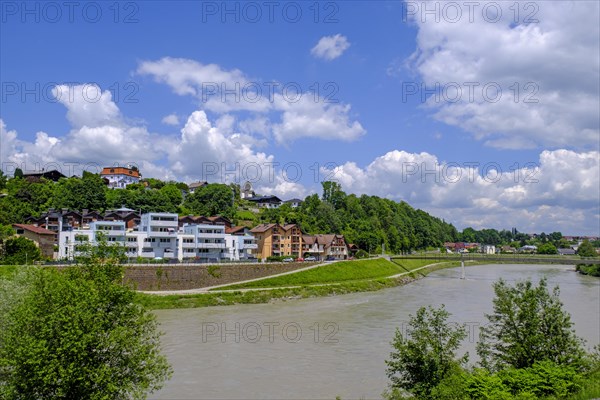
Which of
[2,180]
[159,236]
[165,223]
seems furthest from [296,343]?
[2,180]

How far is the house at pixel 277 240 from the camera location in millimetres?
78375

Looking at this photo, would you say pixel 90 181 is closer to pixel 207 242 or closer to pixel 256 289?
pixel 207 242

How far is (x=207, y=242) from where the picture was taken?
67375 mm

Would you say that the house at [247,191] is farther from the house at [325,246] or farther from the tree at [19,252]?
→ the tree at [19,252]

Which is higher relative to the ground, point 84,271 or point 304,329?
point 84,271

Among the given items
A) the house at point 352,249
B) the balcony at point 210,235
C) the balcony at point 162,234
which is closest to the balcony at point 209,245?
the balcony at point 210,235

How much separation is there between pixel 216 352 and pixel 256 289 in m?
25.3

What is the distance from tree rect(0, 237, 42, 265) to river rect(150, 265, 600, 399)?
17690 mm

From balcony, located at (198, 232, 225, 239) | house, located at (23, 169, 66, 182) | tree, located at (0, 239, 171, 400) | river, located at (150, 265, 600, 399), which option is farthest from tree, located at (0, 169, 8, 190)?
tree, located at (0, 239, 171, 400)

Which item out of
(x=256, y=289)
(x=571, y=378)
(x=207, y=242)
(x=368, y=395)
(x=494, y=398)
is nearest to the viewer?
(x=494, y=398)

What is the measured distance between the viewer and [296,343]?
29.6 meters

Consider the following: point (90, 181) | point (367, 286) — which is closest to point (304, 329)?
point (367, 286)

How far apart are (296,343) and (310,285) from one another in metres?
28.8

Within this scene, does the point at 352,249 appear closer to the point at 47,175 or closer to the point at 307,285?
the point at 307,285
